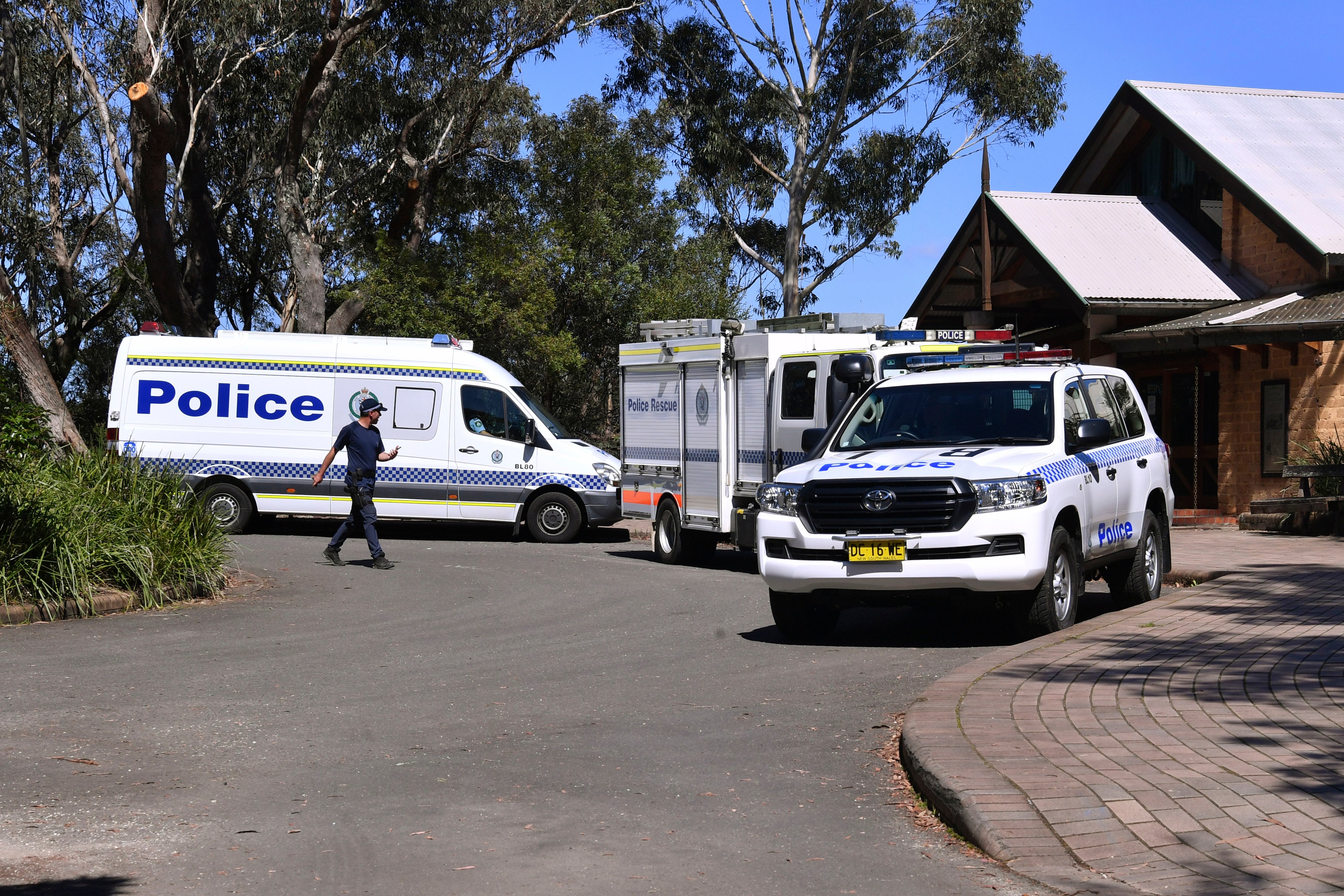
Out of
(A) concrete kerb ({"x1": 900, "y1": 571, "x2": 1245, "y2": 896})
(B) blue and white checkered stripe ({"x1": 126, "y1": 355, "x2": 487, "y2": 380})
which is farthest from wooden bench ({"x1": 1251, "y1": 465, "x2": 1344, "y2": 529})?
(A) concrete kerb ({"x1": 900, "y1": 571, "x2": 1245, "y2": 896})

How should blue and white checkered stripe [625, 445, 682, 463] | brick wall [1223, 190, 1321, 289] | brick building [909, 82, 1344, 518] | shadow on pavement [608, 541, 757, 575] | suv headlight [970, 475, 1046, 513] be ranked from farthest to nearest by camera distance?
brick wall [1223, 190, 1321, 289], brick building [909, 82, 1344, 518], blue and white checkered stripe [625, 445, 682, 463], shadow on pavement [608, 541, 757, 575], suv headlight [970, 475, 1046, 513]

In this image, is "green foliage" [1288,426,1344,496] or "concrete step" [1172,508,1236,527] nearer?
"green foliage" [1288,426,1344,496]

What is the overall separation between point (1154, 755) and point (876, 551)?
3.87 metres

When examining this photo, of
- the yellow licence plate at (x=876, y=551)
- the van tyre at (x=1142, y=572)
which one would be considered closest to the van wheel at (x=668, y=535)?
the van tyre at (x=1142, y=572)

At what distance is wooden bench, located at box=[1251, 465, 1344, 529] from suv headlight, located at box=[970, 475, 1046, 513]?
10.8 m

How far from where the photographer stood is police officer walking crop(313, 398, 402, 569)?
1612 centimetres

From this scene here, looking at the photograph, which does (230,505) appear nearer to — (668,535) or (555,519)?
(555,519)

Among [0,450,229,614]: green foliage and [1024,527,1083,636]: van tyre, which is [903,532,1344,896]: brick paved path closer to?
[1024,527,1083,636]: van tyre

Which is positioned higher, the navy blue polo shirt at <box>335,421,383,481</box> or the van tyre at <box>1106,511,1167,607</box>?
the navy blue polo shirt at <box>335,421,383,481</box>

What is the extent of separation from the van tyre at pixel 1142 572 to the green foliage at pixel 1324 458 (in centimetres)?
829

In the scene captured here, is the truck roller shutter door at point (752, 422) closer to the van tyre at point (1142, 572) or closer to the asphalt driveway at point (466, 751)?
the asphalt driveway at point (466, 751)

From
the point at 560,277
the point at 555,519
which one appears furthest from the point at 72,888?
the point at 560,277

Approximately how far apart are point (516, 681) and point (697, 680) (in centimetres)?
113

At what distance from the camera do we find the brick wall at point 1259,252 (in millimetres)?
22500
